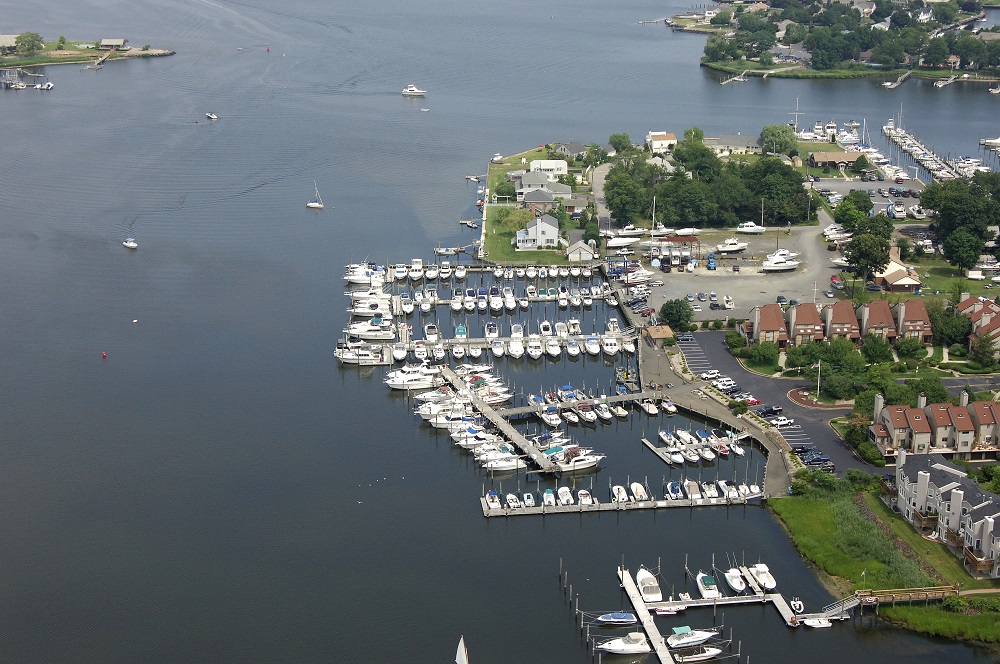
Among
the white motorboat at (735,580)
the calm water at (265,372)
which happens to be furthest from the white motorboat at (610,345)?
the white motorboat at (735,580)

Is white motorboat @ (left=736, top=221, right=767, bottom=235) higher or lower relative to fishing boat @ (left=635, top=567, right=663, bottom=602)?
higher

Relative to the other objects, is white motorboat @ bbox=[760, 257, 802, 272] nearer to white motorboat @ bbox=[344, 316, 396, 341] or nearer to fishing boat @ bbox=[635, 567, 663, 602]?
white motorboat @ bbox=[344, 316, 396, 341]

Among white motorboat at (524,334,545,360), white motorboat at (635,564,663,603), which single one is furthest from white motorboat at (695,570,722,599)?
white motorboat at (524,334,545,360)

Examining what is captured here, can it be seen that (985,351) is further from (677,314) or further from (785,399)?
(677,314)

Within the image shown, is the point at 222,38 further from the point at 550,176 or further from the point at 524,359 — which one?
the point at 524,359

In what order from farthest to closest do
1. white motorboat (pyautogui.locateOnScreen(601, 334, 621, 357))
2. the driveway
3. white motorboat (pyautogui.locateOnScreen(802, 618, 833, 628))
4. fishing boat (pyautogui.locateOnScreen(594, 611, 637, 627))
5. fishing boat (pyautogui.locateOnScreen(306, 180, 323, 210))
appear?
fishing boat (pyautogui.locateOnScreen(306, 180, 323, 210)) → white motorboat (pyautogui.locateOnScreen(601, 334, 621, 357)) → the driveway → fishing boat (pyautogui.locateOnScreen(594, 611, 637, 627)) → white motorboat (pyautogui.locateOnScreen(802, 618, 833, 628))

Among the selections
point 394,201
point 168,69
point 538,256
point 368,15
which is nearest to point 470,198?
point 394,201

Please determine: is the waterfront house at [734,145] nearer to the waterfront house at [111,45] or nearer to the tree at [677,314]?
the tree at [677,314]
